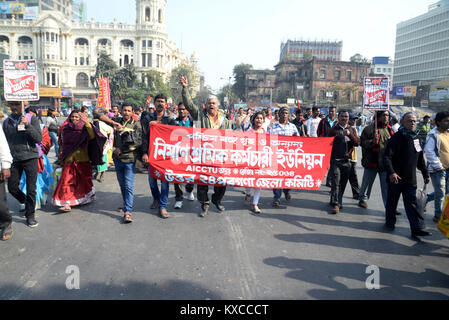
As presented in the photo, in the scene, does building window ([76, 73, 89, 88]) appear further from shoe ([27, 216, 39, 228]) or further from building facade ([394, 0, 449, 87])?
building facade ([394, 0, 449, 87])

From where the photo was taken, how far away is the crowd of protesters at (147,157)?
5.22 meters

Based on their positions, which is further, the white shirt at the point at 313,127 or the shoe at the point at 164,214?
the white shirt at the point at 313,127

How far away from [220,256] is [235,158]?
2.23m

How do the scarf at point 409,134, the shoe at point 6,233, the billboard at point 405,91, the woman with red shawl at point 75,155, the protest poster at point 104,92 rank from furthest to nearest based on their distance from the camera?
the billboard at point 405,91 → the protest poster at point 104,92 → the woman with red shawl at point 75,155 → the scarf at point 409,134 → the shoe at point 6,233

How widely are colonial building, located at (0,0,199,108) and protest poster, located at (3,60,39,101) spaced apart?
64.3 metres

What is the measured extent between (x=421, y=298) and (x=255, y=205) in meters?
3.25

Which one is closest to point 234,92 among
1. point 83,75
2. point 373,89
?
point 83,75

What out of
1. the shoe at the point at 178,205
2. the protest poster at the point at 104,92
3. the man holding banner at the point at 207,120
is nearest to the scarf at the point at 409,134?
the man holding banner at the point at 207,120

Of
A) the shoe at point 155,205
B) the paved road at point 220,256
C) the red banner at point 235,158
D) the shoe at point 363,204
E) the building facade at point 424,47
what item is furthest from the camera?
the building facade at point 424,47

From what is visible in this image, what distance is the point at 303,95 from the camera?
244ft

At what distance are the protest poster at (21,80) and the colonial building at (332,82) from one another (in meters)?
67.7

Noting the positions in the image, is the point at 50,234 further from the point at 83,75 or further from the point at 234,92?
the point at 234,92

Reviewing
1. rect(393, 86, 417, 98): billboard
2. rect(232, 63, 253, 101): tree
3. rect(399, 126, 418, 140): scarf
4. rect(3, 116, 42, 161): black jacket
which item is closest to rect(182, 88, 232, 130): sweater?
rect(3, 116, 42, 161): black jacket

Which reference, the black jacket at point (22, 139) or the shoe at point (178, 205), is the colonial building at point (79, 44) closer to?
the black jacket at point (22, 139)
